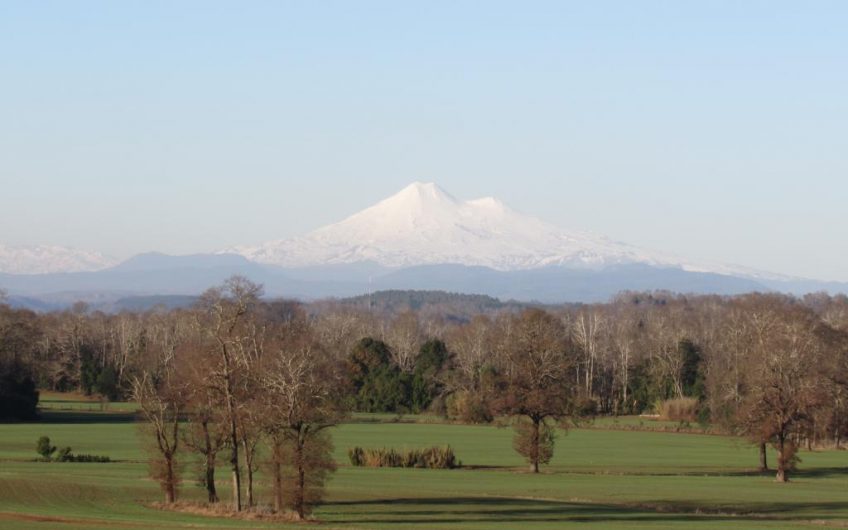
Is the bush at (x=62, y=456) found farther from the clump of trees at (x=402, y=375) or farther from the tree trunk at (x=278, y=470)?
the tree trunk at (x=278, y=470)

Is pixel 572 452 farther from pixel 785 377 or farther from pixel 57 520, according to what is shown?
pixel 57 520

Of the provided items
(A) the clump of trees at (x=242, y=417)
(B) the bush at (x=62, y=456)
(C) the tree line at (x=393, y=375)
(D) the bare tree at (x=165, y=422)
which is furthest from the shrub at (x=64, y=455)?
(D) the bare tree at (x=165, y=422)

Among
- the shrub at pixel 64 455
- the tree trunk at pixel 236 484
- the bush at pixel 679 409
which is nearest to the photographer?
the tree trunk at pixel 236 484

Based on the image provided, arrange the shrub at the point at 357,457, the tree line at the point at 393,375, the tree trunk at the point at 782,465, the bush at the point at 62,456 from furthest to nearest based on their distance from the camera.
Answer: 1. the shrub at the point at 357,457
2. the bush at the point at 62,456
3. the tree trunk at the point at 782,465
4. the tree line at the point at 393,375

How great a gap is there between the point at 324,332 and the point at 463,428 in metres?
61.1

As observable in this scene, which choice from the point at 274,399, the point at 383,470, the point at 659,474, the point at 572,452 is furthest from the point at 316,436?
the point at 572,452

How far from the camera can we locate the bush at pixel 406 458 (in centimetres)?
7731

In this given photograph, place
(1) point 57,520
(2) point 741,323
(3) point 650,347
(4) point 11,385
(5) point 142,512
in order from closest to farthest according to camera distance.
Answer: (1) point 57,520 < (5) point 142,512 < (4) point 11,385 < (2) point 741,323 < (3) point 650,347

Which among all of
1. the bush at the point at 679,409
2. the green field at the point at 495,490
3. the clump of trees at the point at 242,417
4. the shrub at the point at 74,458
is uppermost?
the clump of trees at the point at 242,417

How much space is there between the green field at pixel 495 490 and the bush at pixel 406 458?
1474mm

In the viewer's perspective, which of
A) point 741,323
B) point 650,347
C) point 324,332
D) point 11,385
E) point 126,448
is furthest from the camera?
point 324,332

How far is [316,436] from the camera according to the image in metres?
52.6

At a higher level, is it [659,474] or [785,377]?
[785,377]

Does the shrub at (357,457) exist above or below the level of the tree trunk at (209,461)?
below
